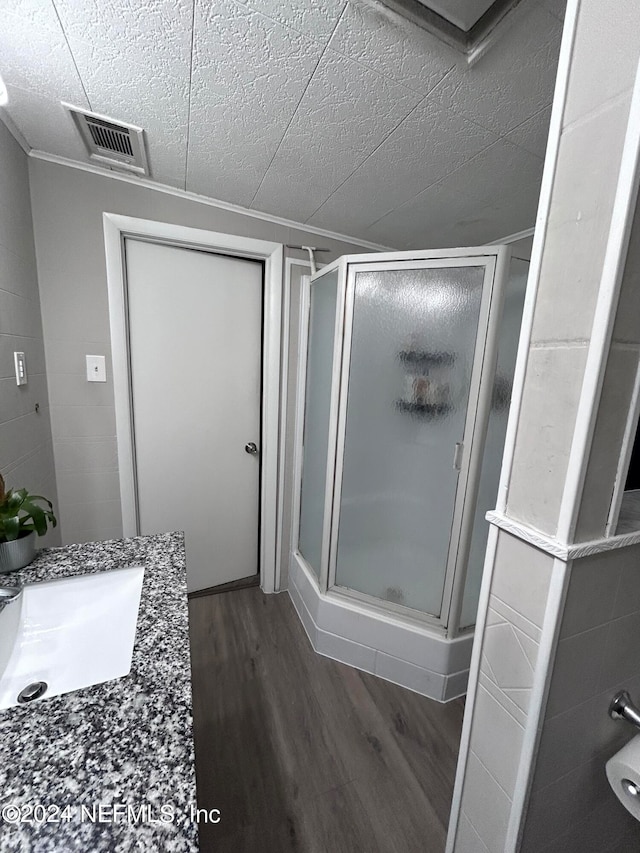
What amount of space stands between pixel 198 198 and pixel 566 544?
190cm

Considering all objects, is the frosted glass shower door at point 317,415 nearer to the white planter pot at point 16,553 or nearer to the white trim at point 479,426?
the white trim at point 479,426

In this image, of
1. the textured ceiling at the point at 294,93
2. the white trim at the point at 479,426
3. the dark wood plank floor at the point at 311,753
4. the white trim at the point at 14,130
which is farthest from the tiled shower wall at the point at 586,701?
the white trim at the point at 14,130

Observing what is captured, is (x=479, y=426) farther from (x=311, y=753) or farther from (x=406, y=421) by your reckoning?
(x=311, y=753)

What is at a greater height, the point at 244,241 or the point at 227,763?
the point at 244,241

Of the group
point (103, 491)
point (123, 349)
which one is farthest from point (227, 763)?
point (123, 349)

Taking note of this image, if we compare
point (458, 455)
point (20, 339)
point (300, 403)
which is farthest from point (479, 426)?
point (20, 339)

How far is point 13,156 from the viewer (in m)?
1.17

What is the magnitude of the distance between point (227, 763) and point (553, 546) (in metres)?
1.35

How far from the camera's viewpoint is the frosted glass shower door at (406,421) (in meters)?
1.30

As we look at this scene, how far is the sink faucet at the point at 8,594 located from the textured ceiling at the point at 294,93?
1303 millimetres

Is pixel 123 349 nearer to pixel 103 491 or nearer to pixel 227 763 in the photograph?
pixel 103 491

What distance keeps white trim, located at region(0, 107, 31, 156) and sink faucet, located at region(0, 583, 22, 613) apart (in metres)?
1.45

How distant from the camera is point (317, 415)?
5.90 ft

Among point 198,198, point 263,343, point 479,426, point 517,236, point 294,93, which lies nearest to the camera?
point 294,93
